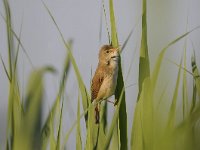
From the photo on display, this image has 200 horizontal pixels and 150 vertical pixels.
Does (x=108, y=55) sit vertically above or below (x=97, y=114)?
above

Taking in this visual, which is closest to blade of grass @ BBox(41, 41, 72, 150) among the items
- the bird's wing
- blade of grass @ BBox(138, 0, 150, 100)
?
the bird's wing

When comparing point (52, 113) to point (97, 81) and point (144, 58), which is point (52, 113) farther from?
point (144, 58)

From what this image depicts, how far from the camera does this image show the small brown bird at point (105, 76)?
91cm

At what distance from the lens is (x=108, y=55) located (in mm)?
940

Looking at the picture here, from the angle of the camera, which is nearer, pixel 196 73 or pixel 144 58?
pixel 144 58

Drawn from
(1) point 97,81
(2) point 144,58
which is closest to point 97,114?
(1) point 97,81

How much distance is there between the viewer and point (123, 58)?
1.02m

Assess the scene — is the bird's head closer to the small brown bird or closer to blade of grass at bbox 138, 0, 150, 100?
the small brown bird

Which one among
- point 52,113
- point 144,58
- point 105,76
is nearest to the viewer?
point 144,58

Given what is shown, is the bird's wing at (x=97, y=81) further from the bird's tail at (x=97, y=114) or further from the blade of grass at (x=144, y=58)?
the blade of grass at (x=144, y=58)

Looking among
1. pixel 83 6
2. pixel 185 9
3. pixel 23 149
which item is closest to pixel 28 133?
pixel 23 149

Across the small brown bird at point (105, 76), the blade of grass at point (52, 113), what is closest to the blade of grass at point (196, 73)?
the small brown bird at point (105, 76)

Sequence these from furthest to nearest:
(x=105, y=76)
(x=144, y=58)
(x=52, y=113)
Result: (x=105, y=76) < (x=52, y=113) < (x=144, y=58)

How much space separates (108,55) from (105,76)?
7cm
